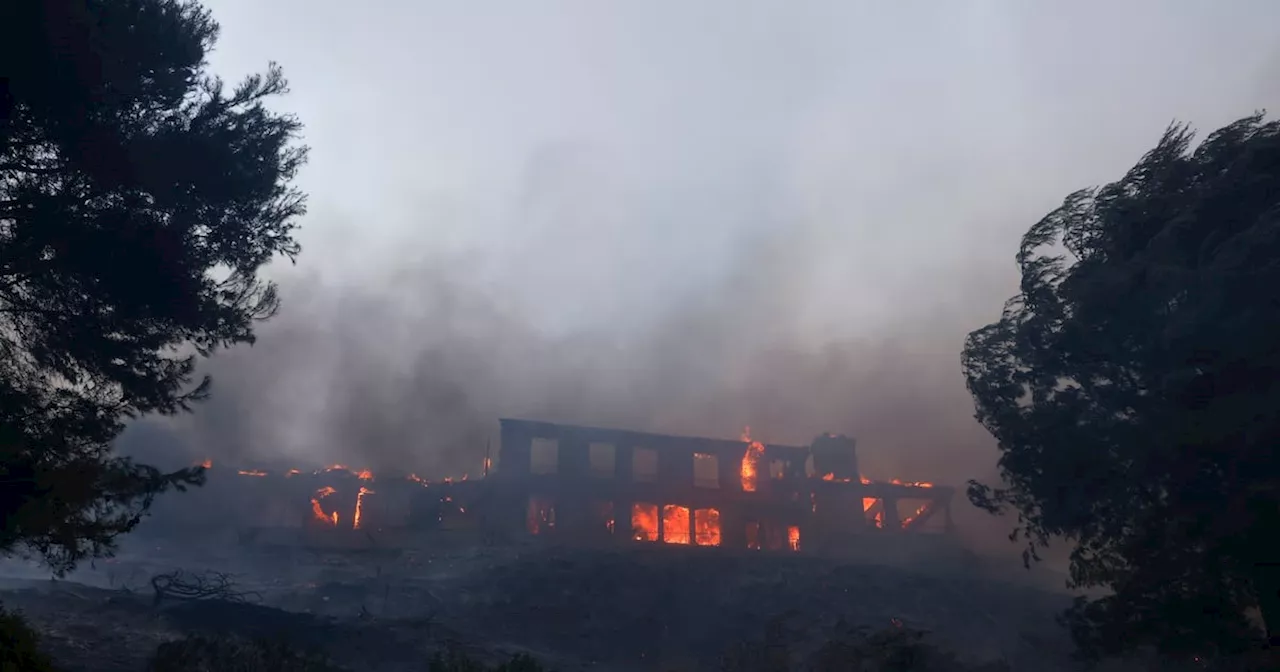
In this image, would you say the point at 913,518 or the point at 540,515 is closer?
the point at 540,515

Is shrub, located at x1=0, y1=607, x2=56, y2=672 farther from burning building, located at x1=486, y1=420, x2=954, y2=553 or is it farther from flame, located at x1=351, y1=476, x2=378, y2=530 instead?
flame, located at x1=351, y1=476, x2=378, y2=530

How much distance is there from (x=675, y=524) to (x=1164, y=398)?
35868 millimetres

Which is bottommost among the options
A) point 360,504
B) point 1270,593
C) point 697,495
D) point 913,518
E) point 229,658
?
point 229,658

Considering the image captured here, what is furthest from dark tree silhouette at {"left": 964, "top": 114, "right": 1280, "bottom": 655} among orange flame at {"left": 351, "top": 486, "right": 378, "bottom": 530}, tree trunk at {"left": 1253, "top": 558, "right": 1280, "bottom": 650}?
orange flame at {"left": 351, "top": 486, "right": 378, "bottom": 530}

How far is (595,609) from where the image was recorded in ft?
104

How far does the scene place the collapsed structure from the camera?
4369cm

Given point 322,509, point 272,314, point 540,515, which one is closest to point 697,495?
point 540,515

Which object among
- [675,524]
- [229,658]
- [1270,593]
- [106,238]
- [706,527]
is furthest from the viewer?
[706,527]

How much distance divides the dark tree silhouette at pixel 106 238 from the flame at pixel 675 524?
37109 mm

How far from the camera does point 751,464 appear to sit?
163 feet

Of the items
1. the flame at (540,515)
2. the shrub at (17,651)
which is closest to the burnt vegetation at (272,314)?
the shrub at (17,651)

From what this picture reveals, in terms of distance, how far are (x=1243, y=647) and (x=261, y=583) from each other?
1404 inches

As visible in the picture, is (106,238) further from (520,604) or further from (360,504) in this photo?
(360,504)

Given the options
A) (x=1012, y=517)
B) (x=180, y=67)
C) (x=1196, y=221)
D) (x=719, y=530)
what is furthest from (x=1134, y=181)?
(x=1012, y=517)
